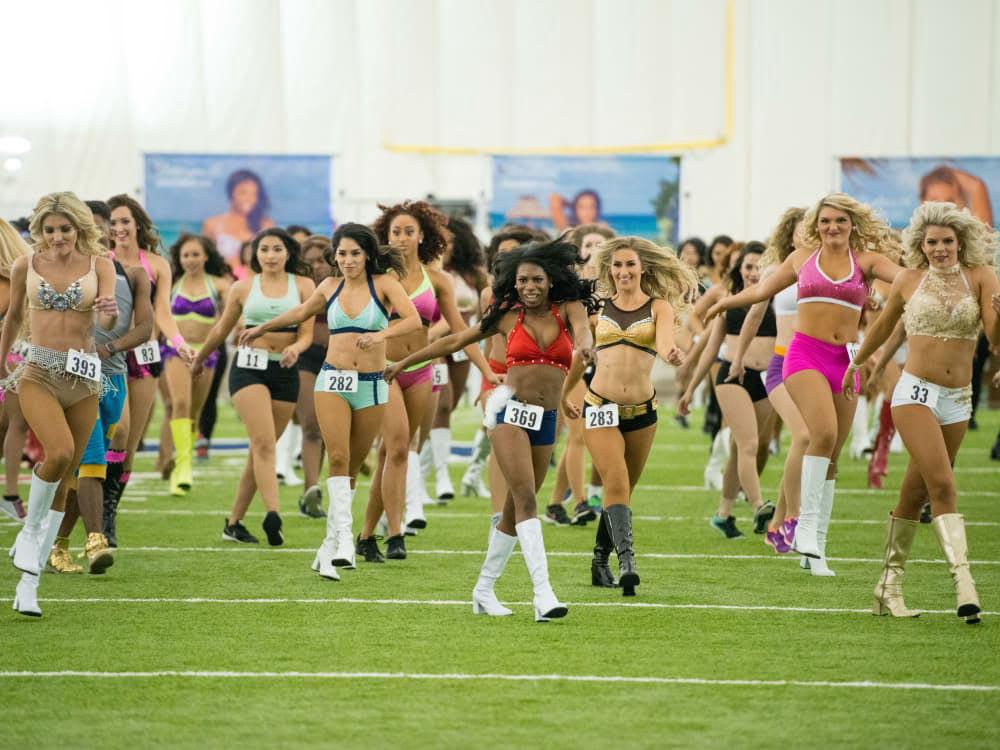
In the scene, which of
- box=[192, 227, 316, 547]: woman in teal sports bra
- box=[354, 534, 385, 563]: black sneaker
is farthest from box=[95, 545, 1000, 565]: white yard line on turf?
box=[354, 534, 385, 563]: black sneaker

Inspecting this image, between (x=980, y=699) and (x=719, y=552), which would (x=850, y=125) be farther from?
(x=980, y=699)

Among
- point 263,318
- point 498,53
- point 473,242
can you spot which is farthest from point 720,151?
point 263,318

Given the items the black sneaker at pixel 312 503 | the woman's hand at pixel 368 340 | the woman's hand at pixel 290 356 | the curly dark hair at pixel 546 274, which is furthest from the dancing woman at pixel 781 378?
the black sneaker at pixel 312 503

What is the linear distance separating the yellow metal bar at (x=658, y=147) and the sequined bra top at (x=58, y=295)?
19801 millimetres

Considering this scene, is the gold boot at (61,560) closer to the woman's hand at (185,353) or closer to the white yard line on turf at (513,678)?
the woman's hand at (185,353)

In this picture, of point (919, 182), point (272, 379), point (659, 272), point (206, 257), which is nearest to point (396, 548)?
point (272, 379)

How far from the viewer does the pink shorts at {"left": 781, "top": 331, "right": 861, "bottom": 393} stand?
9609 mm

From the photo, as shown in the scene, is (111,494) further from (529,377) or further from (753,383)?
(753,383)

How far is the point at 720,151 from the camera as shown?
1114 inches

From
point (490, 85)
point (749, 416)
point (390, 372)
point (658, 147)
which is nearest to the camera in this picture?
point (390, 372)

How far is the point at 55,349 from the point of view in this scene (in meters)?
8.27

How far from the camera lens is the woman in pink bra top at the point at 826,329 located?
956cm

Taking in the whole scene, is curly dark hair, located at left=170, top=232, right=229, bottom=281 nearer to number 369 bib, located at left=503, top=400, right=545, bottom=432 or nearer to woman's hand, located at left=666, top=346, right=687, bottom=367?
woman's hand, located at left=666, top=346, right=687, bottom=367

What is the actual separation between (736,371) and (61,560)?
177 inches
